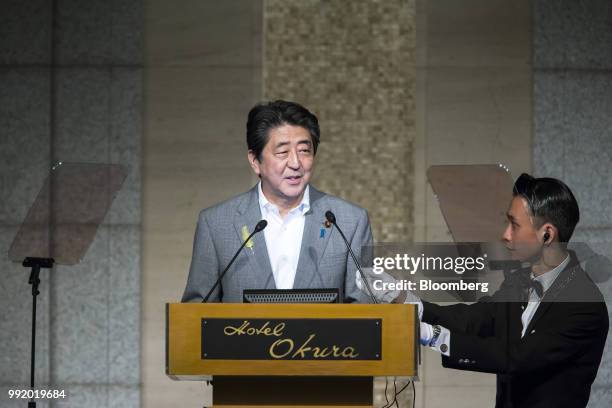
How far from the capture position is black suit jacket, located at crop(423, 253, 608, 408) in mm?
3379

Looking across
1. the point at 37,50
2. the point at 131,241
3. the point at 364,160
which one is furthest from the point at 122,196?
the point at 364,160

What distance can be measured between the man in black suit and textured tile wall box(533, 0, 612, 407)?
225 centimetres

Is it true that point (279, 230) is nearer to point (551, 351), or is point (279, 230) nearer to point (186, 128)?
point (551, 351)

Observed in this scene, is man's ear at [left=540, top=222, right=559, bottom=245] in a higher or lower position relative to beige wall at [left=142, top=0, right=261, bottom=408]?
lower

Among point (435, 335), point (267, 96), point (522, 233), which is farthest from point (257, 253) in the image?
point (267, 96)

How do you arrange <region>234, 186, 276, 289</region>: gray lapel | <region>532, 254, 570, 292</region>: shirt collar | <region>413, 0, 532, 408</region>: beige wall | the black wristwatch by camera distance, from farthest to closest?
<region>413, 0, 532, 408</region>: beige wall < <region>234, 186, 276, 289</region>: gray lapel < <region>532, 254, 570, 292</region>: shirt collar < the black wristwatch

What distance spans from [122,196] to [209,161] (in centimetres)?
49

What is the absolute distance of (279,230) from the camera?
149 inches

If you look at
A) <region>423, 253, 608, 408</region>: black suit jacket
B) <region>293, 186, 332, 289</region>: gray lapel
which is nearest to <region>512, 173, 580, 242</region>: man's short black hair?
<region>423, 253, 608, 408</region>: black suit jacket

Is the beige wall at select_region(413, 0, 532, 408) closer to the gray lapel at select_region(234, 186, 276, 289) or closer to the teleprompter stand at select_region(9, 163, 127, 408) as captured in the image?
the teleprompter stand at select_region(9, 163, 127, 408)

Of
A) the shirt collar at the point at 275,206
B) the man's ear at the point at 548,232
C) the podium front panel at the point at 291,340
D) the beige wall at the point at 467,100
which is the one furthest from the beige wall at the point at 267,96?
the podium front panel at the point at 291,340

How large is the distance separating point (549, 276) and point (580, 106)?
250 cm

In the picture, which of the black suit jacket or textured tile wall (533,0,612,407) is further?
textured tile wall (533,0,612,407)

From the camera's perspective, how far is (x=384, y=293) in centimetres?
335
